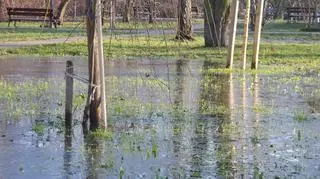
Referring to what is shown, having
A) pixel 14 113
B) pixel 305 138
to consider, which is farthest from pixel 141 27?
pixel 14 113

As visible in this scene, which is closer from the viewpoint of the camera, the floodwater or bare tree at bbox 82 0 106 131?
the floodwater

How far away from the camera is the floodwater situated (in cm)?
820

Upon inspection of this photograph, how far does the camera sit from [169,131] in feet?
34.0

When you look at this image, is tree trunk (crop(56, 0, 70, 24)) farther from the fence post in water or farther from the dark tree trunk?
the fence post in water

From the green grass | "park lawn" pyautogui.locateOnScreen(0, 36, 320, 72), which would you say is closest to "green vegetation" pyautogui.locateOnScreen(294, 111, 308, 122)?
"park lawn" pyautogui.locateOnScreen(0, 36, 320, 72)

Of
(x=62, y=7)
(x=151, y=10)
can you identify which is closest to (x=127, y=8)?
(x=151, y=10)

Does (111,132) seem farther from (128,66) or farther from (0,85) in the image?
(128,66)

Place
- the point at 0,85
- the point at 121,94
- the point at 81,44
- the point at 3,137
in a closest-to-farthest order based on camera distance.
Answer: the point at 3,137, the point at 121,94, the point at 0,85, the point at 81,44

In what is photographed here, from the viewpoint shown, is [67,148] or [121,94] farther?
[121,94]

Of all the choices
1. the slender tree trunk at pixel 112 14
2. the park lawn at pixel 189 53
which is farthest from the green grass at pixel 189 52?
the slender tree trunk at pixel 112 14

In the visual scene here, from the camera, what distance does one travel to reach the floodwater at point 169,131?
26.9 ft

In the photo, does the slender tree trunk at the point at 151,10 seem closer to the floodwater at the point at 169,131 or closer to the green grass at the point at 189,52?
the floodwater at the point at 169,131

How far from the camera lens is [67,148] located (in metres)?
9.17

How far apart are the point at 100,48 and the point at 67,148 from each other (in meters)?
1.39
